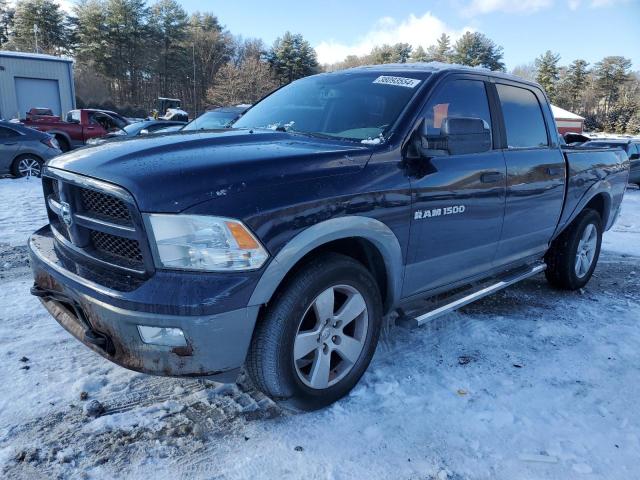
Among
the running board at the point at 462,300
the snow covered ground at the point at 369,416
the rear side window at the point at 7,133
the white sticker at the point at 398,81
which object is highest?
the white sticker at the point at 398,81

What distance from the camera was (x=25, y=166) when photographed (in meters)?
11.1

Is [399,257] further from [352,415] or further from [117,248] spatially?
[117,248]

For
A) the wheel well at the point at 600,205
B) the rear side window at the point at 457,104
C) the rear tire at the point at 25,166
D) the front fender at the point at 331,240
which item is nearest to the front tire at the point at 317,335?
the front fender at the point at 331,240

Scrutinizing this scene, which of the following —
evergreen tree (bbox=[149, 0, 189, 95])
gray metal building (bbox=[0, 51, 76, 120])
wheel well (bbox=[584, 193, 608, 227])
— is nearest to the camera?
wheel well (bbox=[584, 193, 608, 227])

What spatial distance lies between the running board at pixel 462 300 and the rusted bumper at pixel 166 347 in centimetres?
121

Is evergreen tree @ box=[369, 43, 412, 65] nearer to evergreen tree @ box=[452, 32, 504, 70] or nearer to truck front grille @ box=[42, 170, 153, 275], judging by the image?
evergreen tree @ box=[452, 32, 504, 70]

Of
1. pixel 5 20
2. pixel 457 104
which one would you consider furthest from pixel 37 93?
pixel 5 20

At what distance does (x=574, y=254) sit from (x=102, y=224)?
14.2 feet

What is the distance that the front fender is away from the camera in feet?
7.26

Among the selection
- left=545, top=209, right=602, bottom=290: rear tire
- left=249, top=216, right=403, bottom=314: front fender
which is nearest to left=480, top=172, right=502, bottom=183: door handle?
left=249, top=216, right=403, bottom=314: front fender

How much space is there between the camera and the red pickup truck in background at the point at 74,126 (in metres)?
17.5

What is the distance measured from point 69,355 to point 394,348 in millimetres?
2133

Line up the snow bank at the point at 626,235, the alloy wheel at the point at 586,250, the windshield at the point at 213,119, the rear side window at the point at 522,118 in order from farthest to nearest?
1. the windshield at the point at 213,119
2. the snow bank at the point at 626,235
3. the alloy wheel at the point at 586,250
4. the rear side window at the point at 522,118

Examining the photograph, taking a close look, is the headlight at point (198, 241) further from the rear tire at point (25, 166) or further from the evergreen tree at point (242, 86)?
the evergreen tree at point (242, 86)
